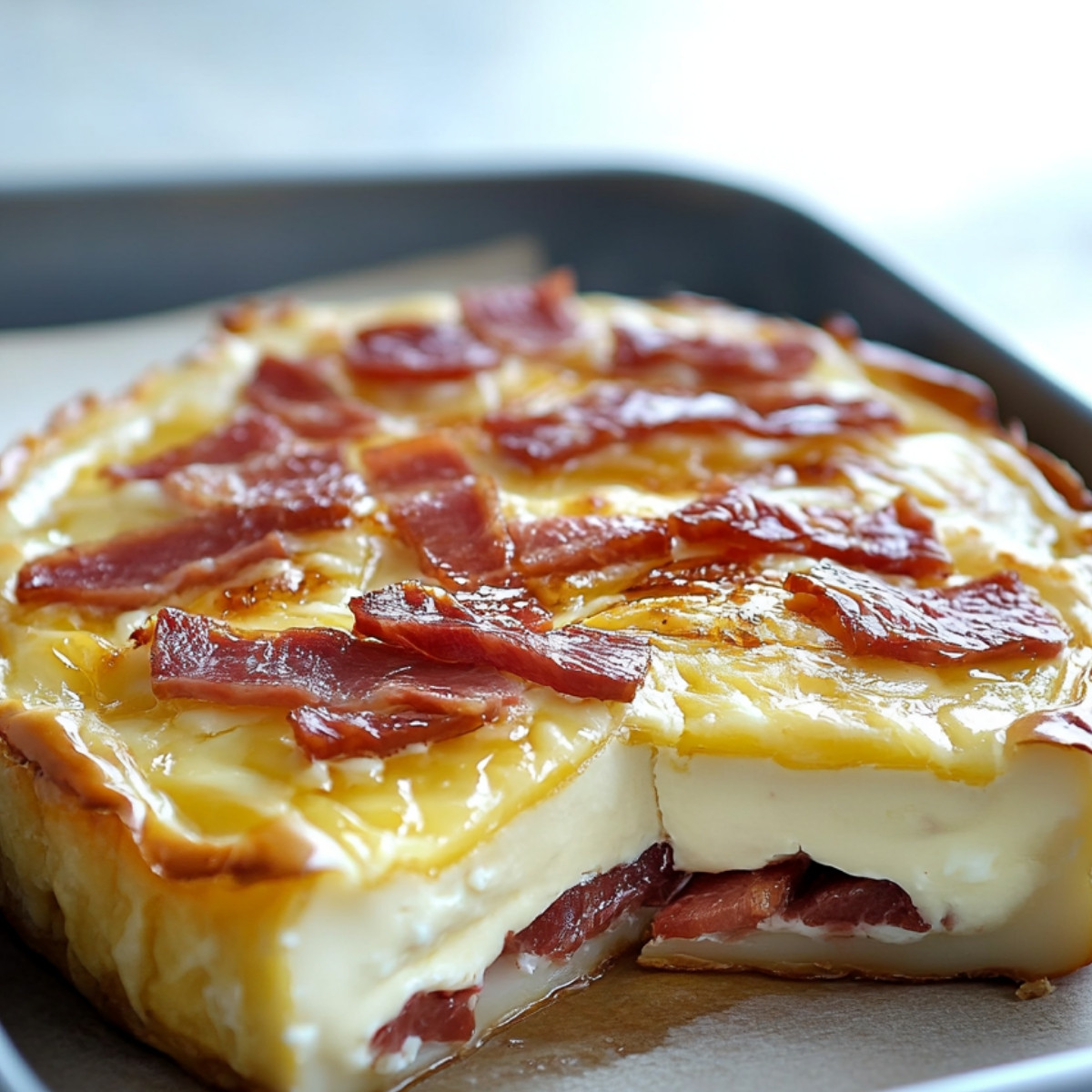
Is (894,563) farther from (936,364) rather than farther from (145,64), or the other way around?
(145,64)

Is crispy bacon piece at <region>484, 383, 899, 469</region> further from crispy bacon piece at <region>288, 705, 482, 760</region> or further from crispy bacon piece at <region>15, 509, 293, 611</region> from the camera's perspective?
crispy bacon piece at <region>288, 705, 482, 760</region>

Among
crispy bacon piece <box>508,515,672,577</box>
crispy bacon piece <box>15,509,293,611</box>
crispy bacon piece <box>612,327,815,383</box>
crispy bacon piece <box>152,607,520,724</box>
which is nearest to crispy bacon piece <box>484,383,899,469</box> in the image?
crispy bacon piece <box>612,327,815,383</box>

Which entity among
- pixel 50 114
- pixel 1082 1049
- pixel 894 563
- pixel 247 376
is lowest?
pixel 50 114

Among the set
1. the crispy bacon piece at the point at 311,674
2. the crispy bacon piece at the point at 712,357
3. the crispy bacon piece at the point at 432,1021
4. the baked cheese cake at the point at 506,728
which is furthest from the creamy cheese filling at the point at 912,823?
the crispy bacon piece at the point at 712,357

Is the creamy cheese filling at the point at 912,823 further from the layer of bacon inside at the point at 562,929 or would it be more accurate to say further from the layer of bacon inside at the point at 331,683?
the layer of bacon inside at the point at 331,683

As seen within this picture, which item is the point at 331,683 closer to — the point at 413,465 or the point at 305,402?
the point at 413,465

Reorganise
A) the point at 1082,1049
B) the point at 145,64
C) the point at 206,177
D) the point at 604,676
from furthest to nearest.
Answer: the point at 145,64, the point at 206,177, the point at 604,676, the point at 1082,1049

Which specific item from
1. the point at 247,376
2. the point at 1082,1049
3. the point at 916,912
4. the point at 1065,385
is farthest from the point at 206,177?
the point at 1082,1049
